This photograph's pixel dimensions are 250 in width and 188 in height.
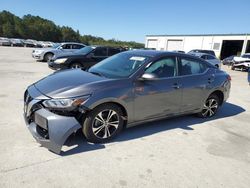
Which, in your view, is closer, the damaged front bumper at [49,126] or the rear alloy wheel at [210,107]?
the damaged front bumper at [49,126]

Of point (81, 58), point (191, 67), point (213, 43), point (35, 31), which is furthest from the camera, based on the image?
point (35, 31)

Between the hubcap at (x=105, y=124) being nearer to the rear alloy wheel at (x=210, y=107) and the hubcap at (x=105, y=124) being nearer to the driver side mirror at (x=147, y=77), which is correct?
the driver side mirror at (x=147, y=77)

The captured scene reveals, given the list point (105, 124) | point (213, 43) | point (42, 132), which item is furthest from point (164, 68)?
point (213, 43)

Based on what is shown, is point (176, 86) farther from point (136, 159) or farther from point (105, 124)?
point (136, 159)

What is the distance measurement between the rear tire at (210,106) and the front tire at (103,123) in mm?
2368

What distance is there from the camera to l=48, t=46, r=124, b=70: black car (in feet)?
34.9

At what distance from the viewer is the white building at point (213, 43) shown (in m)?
36.6

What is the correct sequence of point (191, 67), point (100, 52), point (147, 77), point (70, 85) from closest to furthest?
point (70, 85) → point (147, 77) → point (191, 67) → point (100, 52)

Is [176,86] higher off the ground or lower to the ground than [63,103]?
higher

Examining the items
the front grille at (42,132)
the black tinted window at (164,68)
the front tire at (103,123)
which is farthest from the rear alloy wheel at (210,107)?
the front grille at (42,132)

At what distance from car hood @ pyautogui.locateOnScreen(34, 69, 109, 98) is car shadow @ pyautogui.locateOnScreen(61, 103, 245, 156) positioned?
78 centimetres

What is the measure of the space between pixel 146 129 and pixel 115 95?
3.95 feet

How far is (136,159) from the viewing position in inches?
131

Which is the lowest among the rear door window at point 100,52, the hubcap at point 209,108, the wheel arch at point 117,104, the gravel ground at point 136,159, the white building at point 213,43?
the gravel ground at point 136,159
